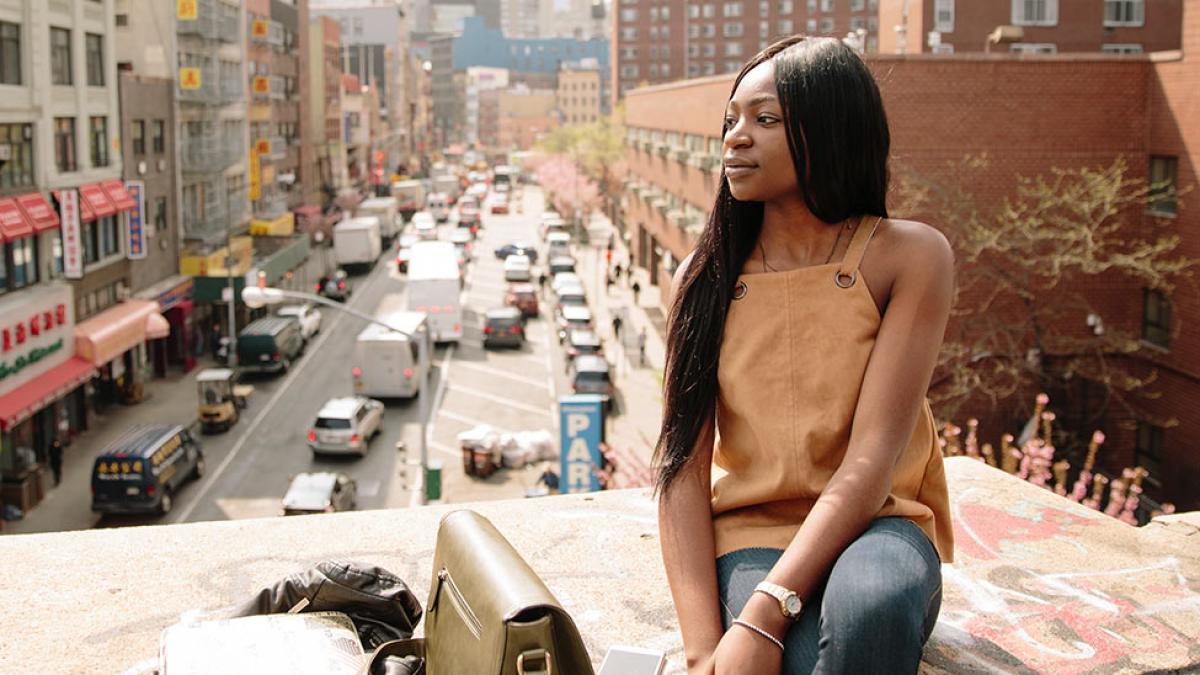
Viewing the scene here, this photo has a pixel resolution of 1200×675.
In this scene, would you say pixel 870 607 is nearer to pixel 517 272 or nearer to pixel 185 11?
pixel 185 11

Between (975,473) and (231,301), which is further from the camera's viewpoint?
(231,301)

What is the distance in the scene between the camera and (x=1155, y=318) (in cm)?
2933

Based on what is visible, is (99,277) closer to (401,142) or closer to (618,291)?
(618,291)

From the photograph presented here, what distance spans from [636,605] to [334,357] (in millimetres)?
46165

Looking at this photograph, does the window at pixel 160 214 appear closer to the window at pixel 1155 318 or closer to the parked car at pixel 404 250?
the parked car at pixel 404 250

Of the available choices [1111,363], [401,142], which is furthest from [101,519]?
[401,142]

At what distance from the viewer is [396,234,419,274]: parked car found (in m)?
73.0

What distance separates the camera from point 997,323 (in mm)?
28719

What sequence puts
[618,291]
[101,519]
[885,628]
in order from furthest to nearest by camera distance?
[618,291] → [101,519] → [885,628]

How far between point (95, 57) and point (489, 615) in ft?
131

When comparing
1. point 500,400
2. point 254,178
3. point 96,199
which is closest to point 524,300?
point 254,178

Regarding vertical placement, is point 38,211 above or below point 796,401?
below

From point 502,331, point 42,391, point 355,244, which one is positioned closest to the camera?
point 42,391

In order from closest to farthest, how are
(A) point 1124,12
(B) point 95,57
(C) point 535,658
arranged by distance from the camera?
(C) point 535,658
(B) point 95,57
(A) point 1124,12
